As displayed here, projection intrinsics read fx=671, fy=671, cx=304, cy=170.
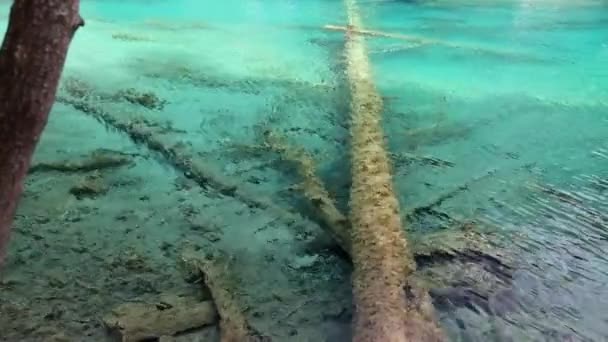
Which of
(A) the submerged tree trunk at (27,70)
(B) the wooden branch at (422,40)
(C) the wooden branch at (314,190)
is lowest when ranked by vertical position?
(C) the wooden branch at (314,190)

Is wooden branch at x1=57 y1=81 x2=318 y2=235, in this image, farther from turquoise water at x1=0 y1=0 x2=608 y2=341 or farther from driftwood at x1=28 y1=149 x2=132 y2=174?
driftwood at x1=28 y1=149 x2=132 y2=174

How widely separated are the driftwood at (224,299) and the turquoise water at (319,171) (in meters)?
0.11

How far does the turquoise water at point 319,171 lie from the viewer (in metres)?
4.00

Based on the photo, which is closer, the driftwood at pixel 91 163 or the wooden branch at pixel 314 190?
the wooden branch at pixel 314 190

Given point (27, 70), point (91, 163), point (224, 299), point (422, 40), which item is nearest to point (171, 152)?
point (91, 163)

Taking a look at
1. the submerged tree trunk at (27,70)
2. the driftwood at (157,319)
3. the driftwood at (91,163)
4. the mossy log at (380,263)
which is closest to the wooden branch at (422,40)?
the mossy log at (380,263)

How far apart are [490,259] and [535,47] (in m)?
8.60

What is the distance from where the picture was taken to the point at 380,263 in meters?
3.84

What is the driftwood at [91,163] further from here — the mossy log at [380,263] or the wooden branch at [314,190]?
the mossy log at [380,263]

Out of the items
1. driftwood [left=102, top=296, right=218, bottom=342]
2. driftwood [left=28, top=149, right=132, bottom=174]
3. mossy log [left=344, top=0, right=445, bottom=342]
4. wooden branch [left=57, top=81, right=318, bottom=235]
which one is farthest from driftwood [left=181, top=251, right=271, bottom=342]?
driftwood [left=28, top=149, right=132, bottom=174]

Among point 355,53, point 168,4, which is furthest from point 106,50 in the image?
point 168,4

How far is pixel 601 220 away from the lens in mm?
5227

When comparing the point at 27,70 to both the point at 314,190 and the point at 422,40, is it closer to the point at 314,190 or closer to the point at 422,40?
the point at 314,190

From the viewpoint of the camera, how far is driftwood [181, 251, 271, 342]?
138 inches
